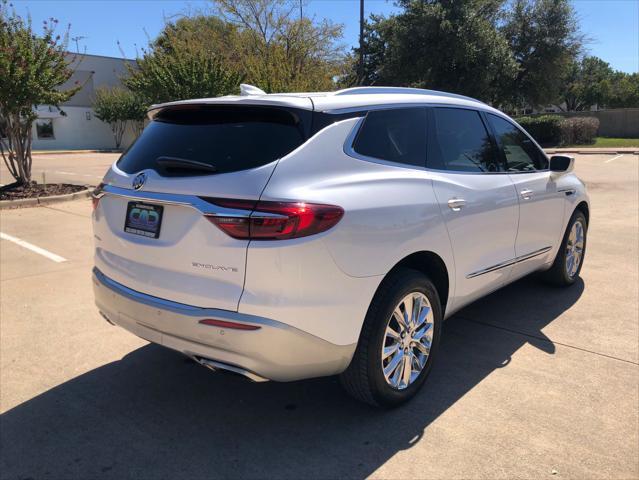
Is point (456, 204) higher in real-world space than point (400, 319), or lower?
higher

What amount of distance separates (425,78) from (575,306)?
2547cm

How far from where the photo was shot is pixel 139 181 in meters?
2.90

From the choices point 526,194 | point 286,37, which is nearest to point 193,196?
point 526,194

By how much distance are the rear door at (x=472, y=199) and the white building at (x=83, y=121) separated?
126 ft

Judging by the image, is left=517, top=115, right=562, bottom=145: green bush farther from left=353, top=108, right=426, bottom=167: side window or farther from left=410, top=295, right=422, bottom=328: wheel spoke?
left=410, top=295, right=422, bottom=328: wheel spoke

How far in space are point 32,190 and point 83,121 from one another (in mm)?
32478

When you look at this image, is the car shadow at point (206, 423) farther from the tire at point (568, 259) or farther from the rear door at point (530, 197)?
the tire at point (568, 259)

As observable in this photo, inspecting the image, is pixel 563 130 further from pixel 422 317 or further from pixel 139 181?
pixel 139 181

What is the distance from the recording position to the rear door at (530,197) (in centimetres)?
421

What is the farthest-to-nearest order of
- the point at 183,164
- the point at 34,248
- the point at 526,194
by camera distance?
the point at 34,248 → the point at 526,194 → the point at 183,164

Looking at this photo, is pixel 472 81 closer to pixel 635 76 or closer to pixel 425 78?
pixel 425 78

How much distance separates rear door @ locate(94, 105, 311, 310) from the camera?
2.53 metres

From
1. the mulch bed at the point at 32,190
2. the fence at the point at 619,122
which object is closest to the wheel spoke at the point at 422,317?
the mulch bed at the point at 32,190

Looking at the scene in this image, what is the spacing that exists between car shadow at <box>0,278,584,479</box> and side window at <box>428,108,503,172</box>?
1384 mm
